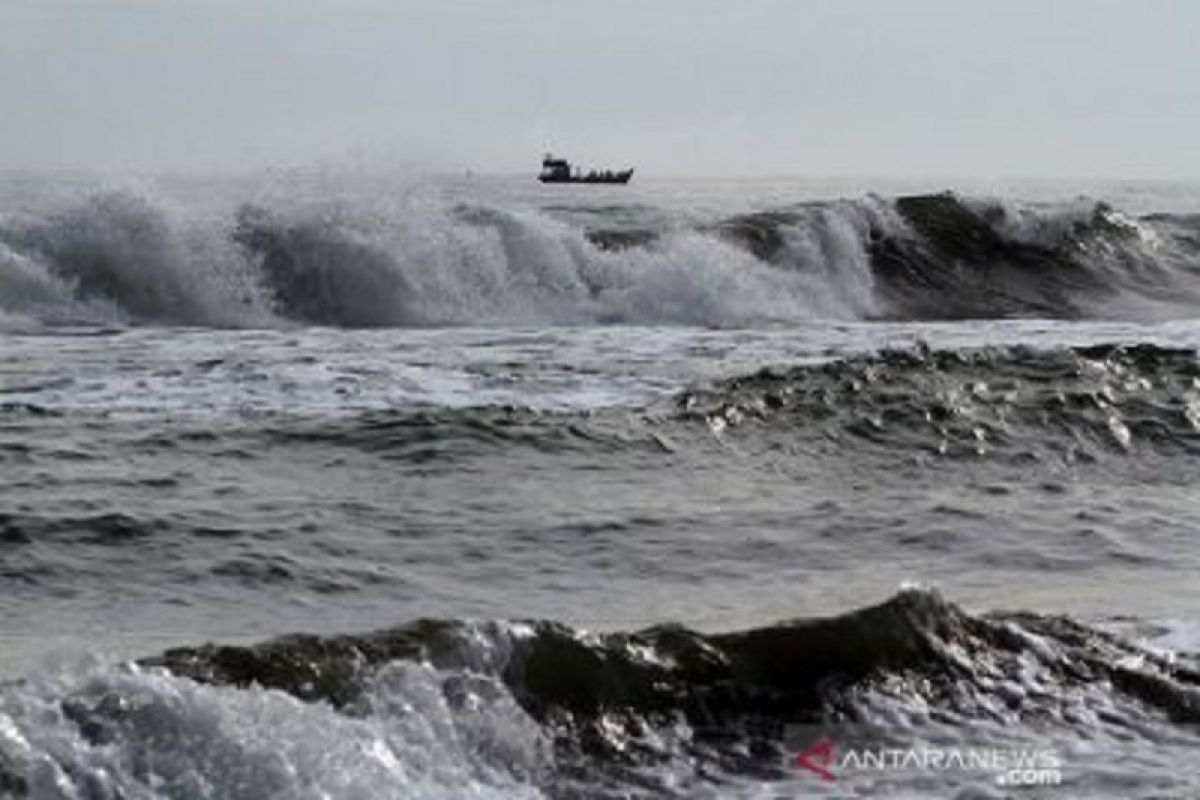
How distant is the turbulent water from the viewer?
5441 mm

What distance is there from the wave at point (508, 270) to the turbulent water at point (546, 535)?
0.07 meters

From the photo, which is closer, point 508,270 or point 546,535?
point 546,535

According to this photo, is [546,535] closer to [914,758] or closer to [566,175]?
[914,758]

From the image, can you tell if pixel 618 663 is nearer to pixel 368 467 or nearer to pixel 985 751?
pixel 985 751

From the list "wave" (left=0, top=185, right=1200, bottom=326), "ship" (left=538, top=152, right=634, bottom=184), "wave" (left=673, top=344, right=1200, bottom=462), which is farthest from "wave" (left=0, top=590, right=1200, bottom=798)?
"ship" (left=538, top=152, right=634, bottom=184)

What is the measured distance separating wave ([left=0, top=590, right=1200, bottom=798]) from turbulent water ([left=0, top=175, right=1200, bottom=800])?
0.01 meters

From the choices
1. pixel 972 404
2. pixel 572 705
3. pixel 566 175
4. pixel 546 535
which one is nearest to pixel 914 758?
pixel 572 705

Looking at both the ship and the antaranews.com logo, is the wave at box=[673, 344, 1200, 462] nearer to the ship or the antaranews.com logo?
the antaranews.com logo

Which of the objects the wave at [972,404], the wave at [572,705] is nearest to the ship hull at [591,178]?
the wave at [972,404]

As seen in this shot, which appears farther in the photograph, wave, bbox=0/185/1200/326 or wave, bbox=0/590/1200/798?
wave, bbox=0/185/1200/326

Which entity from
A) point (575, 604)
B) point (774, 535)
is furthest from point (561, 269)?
point (575, 604)

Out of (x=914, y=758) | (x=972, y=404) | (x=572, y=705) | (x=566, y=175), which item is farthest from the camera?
(x=566, y=175)

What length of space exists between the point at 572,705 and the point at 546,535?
9.22ft

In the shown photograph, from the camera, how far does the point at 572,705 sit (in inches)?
231
